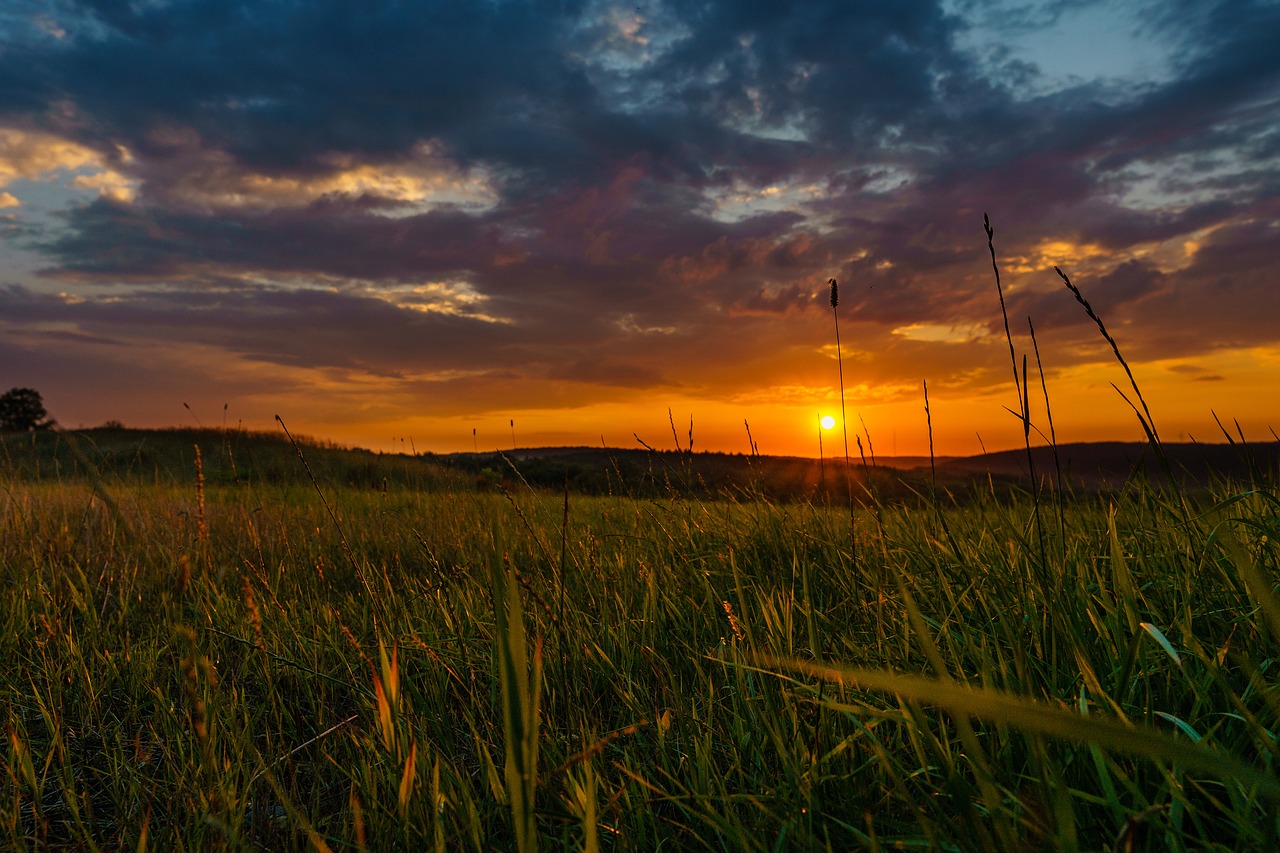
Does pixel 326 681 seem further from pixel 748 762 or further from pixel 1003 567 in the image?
pixel 1003 567

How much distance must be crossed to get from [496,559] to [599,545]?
9.59ft

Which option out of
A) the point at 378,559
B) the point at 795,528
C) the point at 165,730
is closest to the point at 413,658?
the point at 165,730

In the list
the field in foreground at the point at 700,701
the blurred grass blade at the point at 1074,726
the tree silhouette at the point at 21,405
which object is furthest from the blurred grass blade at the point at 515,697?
the tree silhouette at the point at 21,405

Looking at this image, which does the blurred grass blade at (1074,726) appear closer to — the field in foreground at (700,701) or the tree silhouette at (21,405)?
the field in foreground at (700,701)

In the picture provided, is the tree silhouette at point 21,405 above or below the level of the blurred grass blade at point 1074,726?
above

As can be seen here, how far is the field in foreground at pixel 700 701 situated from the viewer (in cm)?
119

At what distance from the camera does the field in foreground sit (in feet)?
3.89

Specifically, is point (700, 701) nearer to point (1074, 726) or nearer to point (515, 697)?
point (515, 697)

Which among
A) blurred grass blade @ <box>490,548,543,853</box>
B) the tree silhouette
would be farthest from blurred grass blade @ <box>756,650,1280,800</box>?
the tree silhouette

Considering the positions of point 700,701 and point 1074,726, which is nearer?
point 1074,726

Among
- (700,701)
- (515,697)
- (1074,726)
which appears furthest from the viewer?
(700,701)

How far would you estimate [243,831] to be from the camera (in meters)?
1.73

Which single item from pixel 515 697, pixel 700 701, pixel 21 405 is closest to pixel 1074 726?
pixel 515 697

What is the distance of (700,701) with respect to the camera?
6.59 ft
